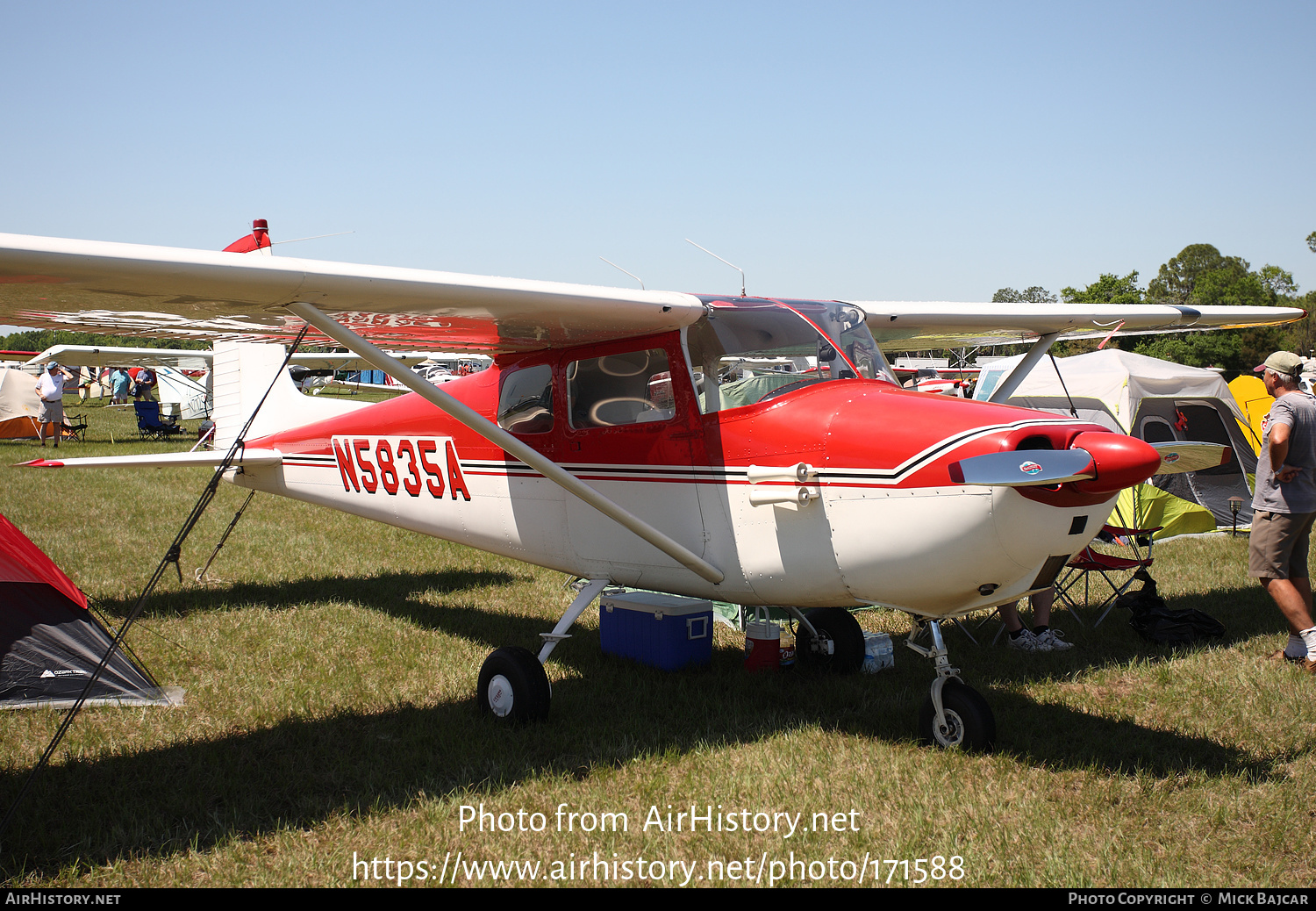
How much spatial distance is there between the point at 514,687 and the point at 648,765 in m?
0.97

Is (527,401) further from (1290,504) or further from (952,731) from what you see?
(1290,504)

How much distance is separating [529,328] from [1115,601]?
5233mm

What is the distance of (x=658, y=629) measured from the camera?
5875 mm

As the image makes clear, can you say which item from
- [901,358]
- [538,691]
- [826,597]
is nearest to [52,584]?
[538,691]

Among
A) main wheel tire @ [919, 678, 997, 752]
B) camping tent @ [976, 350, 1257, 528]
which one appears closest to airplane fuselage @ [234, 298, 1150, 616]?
main wheel tire @ [919, 678, 997, 752]

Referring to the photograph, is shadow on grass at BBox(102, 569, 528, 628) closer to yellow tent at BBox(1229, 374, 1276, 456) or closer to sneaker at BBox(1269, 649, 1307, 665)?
sneaker at BBox(1269, 649, 1307, 665)

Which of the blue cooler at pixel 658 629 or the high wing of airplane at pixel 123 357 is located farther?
the high wing of airplane at pixel 123 357

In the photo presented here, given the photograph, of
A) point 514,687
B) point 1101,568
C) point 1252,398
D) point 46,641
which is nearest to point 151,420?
point 46,641

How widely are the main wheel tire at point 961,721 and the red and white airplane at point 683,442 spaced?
0.5 inches

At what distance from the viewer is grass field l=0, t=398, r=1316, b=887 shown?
3.45m

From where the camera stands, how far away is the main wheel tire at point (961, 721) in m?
4.38

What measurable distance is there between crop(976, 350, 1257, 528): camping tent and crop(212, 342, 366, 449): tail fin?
8.80m

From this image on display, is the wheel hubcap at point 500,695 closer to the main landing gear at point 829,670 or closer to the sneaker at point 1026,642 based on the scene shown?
the main landing gear at point 829,670

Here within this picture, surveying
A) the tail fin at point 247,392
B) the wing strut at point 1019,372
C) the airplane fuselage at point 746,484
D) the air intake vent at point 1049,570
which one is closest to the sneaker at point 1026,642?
the wing strut at point 1019,372
